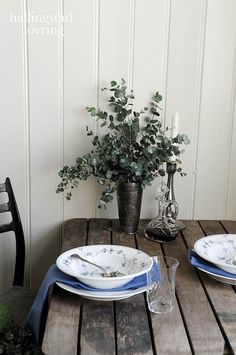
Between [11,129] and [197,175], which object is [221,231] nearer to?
[197,175]

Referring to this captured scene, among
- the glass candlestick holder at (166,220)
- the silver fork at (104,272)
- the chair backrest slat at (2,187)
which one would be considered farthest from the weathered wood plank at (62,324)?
the chair backrest slat at (2,187)

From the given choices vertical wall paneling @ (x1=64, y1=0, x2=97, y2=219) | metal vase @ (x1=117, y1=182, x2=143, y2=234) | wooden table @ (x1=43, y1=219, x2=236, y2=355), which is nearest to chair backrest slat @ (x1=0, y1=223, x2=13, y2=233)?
vertical wall paneling @ (x1=64, y1=0, x2=97, y2=219)

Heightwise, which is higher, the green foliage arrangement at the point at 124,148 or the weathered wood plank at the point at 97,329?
the green foliage arrangement at the point at 124,148

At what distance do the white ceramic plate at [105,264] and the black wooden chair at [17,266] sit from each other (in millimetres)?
338

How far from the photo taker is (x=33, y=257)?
180 centimetres

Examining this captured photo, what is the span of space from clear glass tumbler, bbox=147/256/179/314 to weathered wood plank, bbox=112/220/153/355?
31 millimetres

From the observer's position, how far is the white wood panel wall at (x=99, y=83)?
1.61 m

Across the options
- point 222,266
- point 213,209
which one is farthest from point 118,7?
point 222,266

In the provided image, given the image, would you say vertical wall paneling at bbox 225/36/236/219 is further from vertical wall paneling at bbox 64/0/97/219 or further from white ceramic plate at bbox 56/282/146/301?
white ceramic plate at bbox 56/282/146/301

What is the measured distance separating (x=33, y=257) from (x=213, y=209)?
0.73m

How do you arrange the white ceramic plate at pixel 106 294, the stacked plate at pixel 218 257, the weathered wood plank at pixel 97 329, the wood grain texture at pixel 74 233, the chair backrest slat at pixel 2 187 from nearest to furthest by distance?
1. the weathered wood plank at pixel 97 329
2. the white ceramic plate at pixel 106 294
3. the stacked plate at pixel 218 257
4. the wood grain texture at pixel 74 233
5. the chair backrest slat at pixel 2 187

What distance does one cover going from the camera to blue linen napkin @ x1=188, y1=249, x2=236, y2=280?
1161 mm

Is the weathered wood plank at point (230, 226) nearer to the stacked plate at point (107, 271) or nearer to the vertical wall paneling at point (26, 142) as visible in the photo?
the stacked plate at point (107, 271)

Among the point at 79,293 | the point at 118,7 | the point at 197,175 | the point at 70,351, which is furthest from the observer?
the point at 197,175
